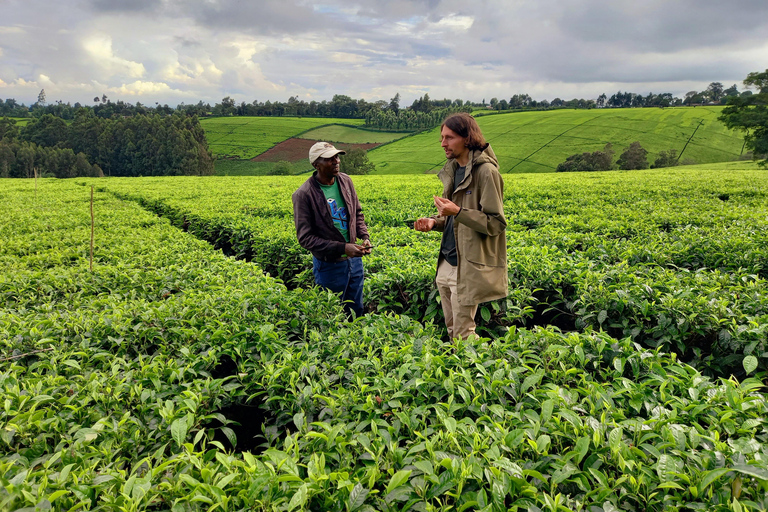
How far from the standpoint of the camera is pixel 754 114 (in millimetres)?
38750

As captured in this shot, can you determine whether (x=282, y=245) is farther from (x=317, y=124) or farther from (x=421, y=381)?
(x=317, y=124)

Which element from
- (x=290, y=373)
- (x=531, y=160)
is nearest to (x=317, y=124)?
(x=531, y=160)

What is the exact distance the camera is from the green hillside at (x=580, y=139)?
196 ft

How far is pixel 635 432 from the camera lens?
2219 mm

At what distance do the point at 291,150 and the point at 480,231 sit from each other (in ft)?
247

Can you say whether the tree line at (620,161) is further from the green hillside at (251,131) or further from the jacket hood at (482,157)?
the jacket hood at (482,157)

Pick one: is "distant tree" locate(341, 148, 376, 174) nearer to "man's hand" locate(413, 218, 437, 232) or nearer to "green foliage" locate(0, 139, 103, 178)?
"green foliage" locate(0, 139, 103, 178)

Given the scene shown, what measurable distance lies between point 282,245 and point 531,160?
5814 centimetres

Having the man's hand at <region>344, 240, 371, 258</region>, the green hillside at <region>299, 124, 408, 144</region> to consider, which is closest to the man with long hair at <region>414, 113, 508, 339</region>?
the man's hand at <region>344, 240, 371, 258</region>

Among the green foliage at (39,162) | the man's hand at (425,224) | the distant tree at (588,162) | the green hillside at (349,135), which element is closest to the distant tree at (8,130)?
the green foliage at (39,162)

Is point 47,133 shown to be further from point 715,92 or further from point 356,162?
point 715,92

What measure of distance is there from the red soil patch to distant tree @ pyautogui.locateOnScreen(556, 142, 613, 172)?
33943 millimetres

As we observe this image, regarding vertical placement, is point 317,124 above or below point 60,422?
above

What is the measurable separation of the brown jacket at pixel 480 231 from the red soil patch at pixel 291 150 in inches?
2689
